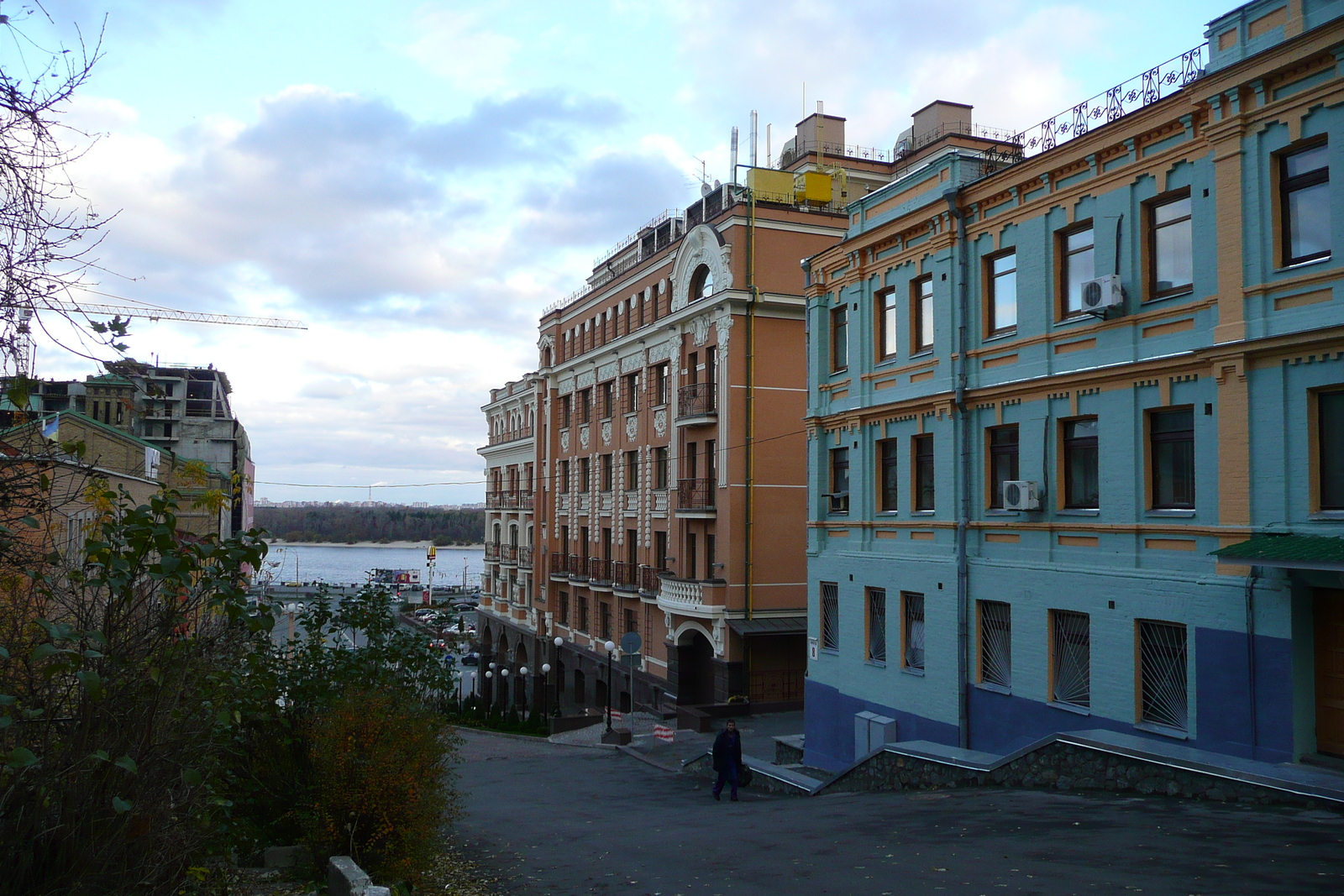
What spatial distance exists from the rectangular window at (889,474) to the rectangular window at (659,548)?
16208mm

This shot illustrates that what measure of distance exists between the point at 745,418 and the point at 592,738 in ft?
38.6

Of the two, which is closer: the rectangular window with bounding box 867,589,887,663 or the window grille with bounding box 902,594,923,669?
the window grille with bounding box 902,594,923,669

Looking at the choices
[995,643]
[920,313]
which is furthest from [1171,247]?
[995,643]

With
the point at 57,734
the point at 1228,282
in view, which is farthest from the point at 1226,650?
the point at 57,734

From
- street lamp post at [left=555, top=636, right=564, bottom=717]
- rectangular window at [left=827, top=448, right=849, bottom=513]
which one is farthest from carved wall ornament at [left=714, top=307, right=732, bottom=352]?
street lamp post at [left=555, top=636, right=564, bottom=717]

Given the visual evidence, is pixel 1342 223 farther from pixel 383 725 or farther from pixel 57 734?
pixel 57 734

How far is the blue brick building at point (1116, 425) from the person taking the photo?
12633mm

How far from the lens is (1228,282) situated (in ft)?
44.5

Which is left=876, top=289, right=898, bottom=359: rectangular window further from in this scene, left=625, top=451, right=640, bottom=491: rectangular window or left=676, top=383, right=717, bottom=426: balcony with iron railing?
left=625, top=451, right=640, bottom=491: rectangular window

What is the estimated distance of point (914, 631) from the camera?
20.5 metres

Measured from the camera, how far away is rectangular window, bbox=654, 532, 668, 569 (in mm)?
37344

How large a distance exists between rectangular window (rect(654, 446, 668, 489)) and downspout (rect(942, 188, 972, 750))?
19146mm

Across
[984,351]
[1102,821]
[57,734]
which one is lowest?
[1102,821]

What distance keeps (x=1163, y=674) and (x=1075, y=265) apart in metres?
6.85
